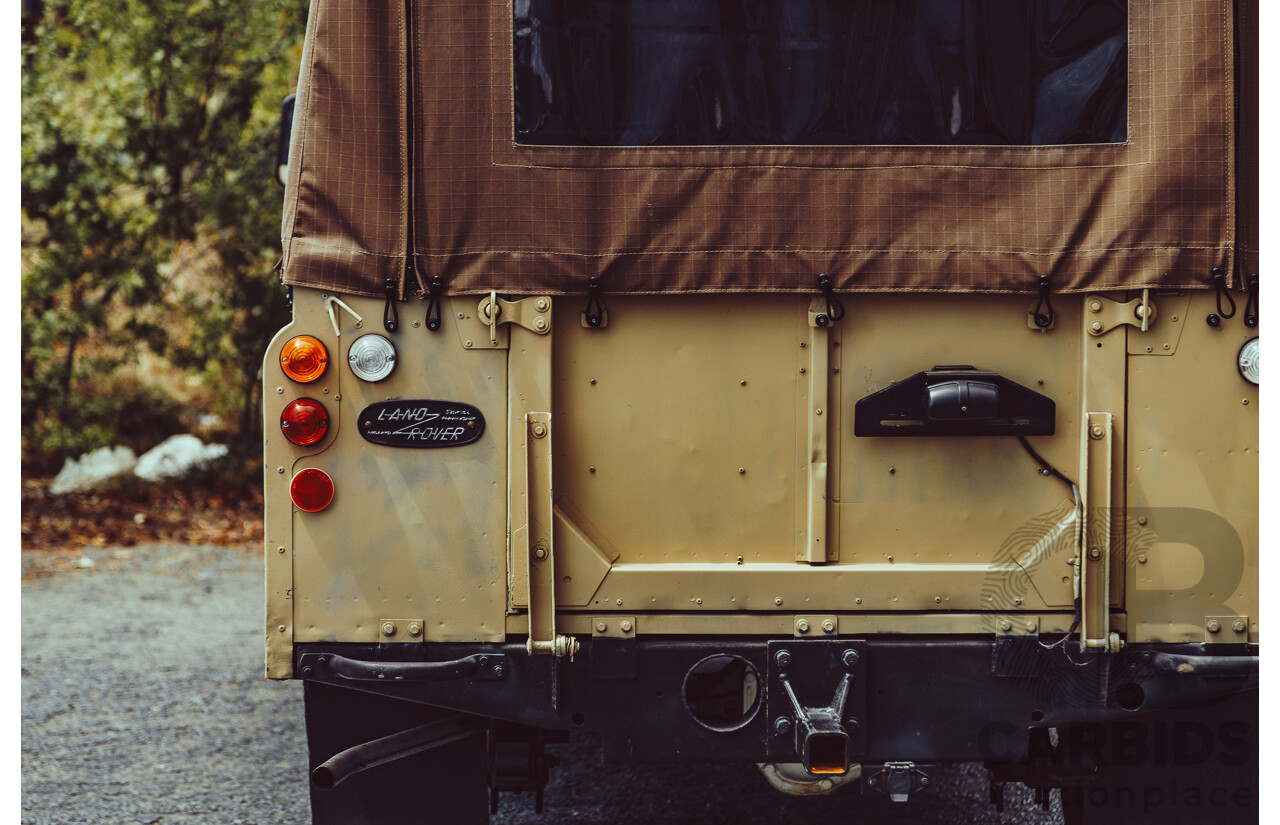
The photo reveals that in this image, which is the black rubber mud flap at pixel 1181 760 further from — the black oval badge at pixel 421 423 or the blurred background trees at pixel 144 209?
the blurred background trees at pixel 144 209

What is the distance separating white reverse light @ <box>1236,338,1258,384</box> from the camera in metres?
3.08

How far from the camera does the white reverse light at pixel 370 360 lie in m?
3.08

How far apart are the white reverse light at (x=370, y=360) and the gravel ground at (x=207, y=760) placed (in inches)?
77.8

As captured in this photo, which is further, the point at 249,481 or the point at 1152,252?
the point at 249,481

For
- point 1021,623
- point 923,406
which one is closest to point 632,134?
point 923,406

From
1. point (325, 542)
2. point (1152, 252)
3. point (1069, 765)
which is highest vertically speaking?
point (1152, 252)

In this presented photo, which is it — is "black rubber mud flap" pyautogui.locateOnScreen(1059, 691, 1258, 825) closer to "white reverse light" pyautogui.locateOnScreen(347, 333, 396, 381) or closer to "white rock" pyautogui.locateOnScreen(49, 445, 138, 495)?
"white reverse light" pyautogui.locateOnScreen(347, 333, 396, 381)

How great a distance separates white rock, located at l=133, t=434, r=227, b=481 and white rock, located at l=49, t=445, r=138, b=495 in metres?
0.13

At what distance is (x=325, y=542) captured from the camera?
3109 millimetres

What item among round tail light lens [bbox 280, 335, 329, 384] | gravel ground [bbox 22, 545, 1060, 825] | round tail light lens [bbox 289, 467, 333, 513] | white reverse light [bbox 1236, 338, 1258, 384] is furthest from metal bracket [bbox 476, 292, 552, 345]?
gravel ground [bbox 22, 545, 1060, 825]

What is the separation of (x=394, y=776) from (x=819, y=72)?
232cm

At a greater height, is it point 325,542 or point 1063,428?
point 1063,428

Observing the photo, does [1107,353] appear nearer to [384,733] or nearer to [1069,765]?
[1069,765]

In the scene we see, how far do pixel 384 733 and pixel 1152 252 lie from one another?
99.1 inches
